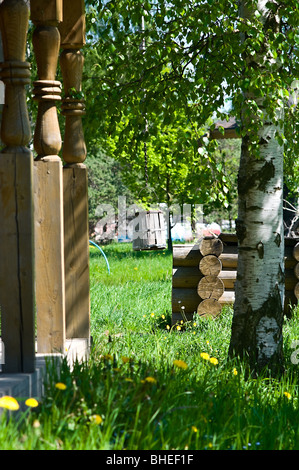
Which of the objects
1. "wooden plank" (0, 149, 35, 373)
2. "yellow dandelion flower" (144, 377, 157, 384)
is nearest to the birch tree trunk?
"yellow dandelion flower" (144, 377, 157, 384)

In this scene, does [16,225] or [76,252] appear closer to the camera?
[16,225]

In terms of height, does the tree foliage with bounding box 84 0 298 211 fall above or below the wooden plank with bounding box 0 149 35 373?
above

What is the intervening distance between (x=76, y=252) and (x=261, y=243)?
139 cm

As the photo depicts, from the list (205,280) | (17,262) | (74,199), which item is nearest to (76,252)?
(74,199)

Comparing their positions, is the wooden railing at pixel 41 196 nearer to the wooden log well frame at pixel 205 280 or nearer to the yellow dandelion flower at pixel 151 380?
the yellow dandelion flower at pixel 151 380

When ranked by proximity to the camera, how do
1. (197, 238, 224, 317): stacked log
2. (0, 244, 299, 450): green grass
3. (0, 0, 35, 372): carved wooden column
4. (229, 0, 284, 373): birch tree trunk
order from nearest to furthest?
(0, 244, 299, 450): green grass, (0, 0, 35, 372): carved wooden column, (229, 0, 284, 373): birch tree trunk, (197, 238, 224, 317): stacked log

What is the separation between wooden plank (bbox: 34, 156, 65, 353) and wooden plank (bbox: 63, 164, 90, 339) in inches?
24.4

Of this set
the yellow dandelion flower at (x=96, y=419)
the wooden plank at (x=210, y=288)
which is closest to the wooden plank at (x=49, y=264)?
the yellow dandelion flower at (x=96, y=419)

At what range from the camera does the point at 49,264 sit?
317 centimetres

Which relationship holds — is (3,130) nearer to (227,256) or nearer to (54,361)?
(54,361)

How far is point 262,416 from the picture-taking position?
2.85 meters

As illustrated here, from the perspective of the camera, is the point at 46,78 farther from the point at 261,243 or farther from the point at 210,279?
the point at 210,279

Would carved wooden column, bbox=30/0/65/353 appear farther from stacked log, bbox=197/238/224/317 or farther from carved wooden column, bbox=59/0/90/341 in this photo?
stacked log, bbox=197/238/224/317

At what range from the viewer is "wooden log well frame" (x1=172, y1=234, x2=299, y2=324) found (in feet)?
21.6
